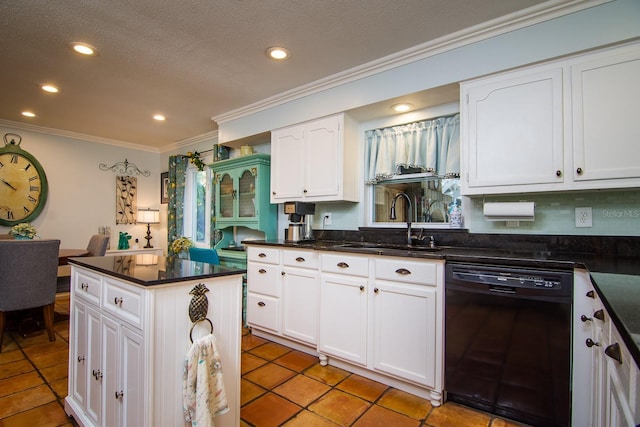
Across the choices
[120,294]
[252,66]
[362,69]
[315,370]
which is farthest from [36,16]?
[315,370]

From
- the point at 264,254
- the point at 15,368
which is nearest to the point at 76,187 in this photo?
the point at 15,368

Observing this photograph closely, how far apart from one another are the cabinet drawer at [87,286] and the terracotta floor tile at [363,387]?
5.17 feet

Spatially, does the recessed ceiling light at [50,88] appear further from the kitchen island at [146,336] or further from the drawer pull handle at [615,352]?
the drawer pull handle at [615,352]

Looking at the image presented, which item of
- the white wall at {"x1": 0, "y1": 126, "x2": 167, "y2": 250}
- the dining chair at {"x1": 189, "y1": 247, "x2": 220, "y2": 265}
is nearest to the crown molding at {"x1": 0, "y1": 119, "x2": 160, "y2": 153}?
the white wall at {"x1": 0, "y1": 126, "x2": 167, "y2": 250}

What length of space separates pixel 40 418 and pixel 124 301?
117 cm

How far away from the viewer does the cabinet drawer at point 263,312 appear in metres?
2.84

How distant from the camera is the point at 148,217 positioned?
5379 millimetres

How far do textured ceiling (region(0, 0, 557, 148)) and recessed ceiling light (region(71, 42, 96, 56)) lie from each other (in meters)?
0.06

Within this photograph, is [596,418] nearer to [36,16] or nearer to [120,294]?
[120,294]

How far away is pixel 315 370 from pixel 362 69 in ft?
7.99

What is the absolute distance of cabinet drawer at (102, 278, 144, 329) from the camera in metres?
1.26

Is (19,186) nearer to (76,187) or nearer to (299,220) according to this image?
(76,187)

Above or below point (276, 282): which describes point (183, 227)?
above

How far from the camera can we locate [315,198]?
3018 millimetres
